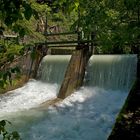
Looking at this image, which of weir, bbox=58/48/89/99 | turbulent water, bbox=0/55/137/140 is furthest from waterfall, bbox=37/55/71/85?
weir, bbox=58/48/89/99

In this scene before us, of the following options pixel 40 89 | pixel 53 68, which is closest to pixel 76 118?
pixel 40 89

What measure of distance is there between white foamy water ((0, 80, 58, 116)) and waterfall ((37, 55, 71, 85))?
44 centimetres

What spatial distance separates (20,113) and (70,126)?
2525 mm

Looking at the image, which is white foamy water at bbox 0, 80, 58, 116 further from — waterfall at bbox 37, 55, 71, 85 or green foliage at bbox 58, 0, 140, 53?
green foliage at bbox 58, 0, 140, 53

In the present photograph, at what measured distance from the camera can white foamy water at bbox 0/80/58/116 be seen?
11383 millimetres

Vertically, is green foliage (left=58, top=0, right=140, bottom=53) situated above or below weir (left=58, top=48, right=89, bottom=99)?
above

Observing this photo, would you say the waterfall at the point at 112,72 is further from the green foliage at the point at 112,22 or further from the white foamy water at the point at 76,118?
the green foliage at the point at 112,22

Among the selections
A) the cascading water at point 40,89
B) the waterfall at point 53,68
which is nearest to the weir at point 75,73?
the cascading water at point 40,89

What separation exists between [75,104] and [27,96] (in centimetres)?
278

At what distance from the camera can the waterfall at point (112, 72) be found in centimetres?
1198

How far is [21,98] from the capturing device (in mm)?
12586

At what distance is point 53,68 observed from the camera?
49.8ft

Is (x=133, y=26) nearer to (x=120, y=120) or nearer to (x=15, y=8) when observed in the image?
(x=120, y=120)

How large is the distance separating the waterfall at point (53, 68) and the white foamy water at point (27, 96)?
44 centimetres
